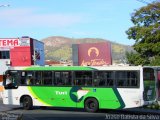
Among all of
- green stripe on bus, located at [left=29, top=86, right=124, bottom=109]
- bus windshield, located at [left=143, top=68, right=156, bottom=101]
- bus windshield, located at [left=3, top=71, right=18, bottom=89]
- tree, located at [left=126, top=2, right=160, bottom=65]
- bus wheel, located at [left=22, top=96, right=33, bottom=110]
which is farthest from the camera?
tree, located at [left=126, top=2, right=160, bottom=65]

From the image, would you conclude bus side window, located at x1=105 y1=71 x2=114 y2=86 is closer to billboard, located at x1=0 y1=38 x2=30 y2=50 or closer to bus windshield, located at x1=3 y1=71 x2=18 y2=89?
bus windshield, located at x1=3 y1=71 x2=18 y2=89

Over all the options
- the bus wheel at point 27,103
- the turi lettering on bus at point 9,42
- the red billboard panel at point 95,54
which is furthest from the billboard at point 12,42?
the bus wheel at point 27,103

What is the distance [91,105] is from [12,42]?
113 feet

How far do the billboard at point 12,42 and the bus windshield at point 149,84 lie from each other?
116ft

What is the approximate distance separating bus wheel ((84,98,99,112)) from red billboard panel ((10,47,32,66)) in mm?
33124

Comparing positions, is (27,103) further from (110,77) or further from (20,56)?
(20,56)

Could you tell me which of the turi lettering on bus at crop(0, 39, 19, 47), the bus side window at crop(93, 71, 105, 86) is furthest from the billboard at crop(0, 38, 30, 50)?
the bus side window at crop(93, 71, 105, 86)

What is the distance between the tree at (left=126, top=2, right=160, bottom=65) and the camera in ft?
133

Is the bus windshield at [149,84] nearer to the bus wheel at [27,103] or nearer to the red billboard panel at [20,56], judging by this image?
the bus wheel at [27,103]

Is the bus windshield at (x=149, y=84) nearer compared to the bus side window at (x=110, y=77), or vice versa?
the bus windshield at (x=149, y=84)

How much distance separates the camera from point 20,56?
5512 centimetres

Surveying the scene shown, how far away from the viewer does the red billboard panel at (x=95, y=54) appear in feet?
145

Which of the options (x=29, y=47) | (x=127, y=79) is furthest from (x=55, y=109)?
(x=29, y=47)

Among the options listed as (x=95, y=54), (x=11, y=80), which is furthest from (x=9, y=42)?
(x=11, y=80)
